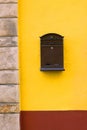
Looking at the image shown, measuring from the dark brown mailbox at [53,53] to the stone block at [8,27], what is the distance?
0.47m

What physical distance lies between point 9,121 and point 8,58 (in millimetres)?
988

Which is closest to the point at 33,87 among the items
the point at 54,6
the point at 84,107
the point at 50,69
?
the point at 50,69

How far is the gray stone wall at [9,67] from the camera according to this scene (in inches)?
292

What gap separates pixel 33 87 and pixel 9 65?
20.4 inches

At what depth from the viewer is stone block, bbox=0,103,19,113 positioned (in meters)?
7.42

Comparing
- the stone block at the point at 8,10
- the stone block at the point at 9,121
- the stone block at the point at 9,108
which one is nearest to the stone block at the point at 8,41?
the stone block at the point at 8,10

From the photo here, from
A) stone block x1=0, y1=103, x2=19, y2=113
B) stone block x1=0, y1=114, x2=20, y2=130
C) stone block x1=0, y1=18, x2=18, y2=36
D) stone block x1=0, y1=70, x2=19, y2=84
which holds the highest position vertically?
stone block x1=0, y1=18, x2=18, y2=36

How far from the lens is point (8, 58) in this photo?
7473 millimetres

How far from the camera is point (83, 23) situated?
24.6 ft

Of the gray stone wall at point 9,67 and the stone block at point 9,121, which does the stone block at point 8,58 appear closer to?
the gray stone wall at point 9,67

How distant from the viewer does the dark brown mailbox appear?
7.42 metres

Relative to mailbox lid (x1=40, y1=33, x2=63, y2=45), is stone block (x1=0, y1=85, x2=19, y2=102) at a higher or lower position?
lower

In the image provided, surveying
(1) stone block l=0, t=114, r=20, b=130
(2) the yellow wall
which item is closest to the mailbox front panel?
(2) the yellow wall

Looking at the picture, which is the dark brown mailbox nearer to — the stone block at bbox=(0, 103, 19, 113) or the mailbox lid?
the mailbox lid
